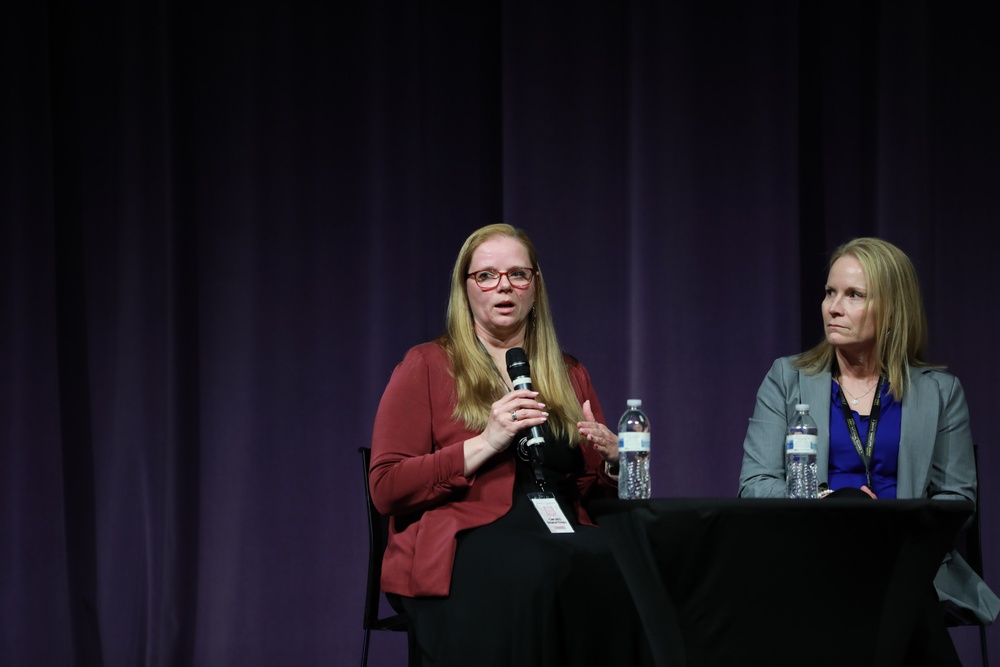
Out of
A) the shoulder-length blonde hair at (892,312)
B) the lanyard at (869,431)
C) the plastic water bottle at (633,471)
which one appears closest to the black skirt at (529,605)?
the plastic water bottle at (633,471)

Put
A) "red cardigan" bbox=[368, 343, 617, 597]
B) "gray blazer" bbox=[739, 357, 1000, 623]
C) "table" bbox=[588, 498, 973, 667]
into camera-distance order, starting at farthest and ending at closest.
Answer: "gray blazer" bbox=[739, 357, 1000, 623], "red cardigan" bbox=[368, 343, 617, 597], "table" bbox=[588, 498, 973, 667]

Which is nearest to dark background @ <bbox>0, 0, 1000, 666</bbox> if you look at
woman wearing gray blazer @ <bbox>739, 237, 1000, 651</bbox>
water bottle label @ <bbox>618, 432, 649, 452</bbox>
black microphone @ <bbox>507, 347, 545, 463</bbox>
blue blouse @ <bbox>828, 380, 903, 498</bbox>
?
woman wearing gray blazer @ <bbox>739, 237, 1000, 651</bbox>

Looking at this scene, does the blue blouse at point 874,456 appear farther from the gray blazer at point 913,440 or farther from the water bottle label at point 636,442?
the water bottle label at point 636,442

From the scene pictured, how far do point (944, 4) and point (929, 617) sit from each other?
8.86 feet

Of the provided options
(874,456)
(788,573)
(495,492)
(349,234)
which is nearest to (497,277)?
(495,492)

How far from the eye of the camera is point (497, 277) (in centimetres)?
270

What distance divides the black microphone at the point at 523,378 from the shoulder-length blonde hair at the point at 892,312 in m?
0.86

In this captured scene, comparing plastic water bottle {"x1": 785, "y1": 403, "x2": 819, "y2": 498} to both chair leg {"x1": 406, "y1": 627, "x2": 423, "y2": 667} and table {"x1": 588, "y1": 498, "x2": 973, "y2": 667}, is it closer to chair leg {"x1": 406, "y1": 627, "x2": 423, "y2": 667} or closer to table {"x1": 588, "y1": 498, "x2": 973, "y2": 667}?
table {"x1": 588, "y1": 498, "x2": 973, "y2": 667}

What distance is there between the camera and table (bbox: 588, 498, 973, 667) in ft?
5.53

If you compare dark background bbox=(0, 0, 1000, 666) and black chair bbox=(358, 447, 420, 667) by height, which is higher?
dark background bbox=(0, 0, 1000, 666)

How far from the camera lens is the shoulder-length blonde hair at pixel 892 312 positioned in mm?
2729

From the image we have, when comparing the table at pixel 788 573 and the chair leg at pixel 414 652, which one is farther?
the chair leg at pixel 414 652

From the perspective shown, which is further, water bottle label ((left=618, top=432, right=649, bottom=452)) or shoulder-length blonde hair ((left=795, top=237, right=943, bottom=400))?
shoulder-length blonde hair ((left=795, top=237, right=943, bottom=400))

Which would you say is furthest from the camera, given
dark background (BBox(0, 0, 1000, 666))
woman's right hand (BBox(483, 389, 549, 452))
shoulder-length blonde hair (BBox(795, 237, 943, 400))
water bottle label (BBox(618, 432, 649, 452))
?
dark background (BBox(0, 0, 1000, 666))
